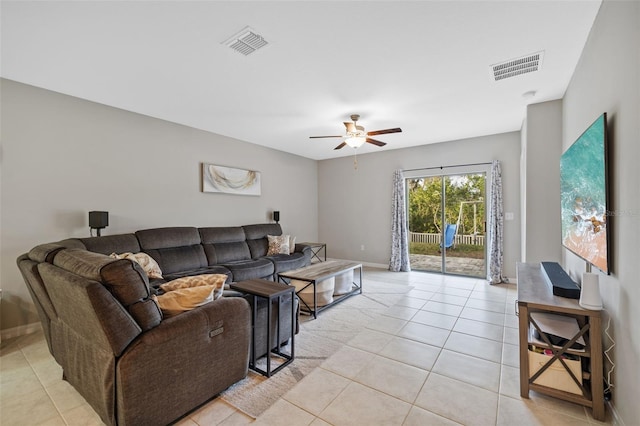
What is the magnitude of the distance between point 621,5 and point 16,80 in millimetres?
5066

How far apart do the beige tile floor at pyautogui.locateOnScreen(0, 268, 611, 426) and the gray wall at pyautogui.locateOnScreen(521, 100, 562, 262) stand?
3.37ft

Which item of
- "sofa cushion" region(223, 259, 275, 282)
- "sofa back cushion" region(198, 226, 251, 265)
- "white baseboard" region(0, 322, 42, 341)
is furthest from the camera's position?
"sofa back cushion" region(198, 226, 251, 265)

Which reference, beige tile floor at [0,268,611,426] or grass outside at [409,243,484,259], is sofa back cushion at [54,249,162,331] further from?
grass outside at [409,243,484,259]

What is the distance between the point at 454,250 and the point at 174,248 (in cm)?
514

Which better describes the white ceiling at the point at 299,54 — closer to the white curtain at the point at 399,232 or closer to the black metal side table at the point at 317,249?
the white curtain at the point at 399,232

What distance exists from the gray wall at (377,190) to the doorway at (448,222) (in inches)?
14.3

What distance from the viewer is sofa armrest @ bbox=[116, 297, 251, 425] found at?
58.4 inches

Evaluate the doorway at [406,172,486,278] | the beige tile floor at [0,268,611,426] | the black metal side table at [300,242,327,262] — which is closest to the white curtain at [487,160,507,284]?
the doorway at [406,172,486,278]

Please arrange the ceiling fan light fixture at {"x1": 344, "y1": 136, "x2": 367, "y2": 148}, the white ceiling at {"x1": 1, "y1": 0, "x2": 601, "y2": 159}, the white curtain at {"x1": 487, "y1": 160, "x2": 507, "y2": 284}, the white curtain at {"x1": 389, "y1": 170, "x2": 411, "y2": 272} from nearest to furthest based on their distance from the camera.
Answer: the white ceiling at {"x1": 1, "y1": 0, "x2": 601, "y2": 159}
the ceiling fan light fixture at {"x1": 344, "y1": 136, "x2": 367, "y2": 148}
the white curtain at {"x1": 487, "y1": 160, "x2": 507, "y2": 284}
the white curtain at {"x1": 389, "y1": 170, "x2": 411, "y2": 272}

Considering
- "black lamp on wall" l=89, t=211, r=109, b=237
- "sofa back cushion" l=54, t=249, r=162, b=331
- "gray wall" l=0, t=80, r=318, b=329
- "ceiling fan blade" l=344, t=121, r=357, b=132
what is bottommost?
"sofa back cushion" l=54, t=249, r=162, b=331

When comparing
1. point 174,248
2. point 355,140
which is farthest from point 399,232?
point 174,248

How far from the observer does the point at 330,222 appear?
709 cm

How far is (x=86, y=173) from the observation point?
3383 millimetres

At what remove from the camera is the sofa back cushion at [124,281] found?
1.48 meters
